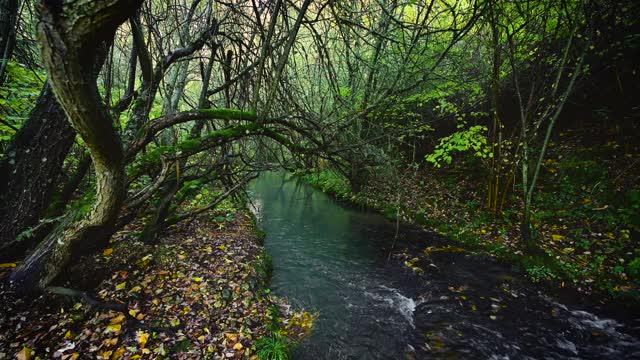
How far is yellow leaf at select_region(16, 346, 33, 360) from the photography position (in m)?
2.30

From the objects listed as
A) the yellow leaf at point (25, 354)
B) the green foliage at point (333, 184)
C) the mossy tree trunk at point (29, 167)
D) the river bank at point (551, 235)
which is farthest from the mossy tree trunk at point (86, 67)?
the green foliage at point (333, 184)

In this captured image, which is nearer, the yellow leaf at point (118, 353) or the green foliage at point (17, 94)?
the yellow leaf at point (118, 353)

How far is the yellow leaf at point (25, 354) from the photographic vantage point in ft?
7.55

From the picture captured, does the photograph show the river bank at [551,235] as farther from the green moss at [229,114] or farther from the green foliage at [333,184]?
the green foliage at [333,184]

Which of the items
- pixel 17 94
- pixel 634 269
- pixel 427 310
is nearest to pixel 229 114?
pixel 17 94

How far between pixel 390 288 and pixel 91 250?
501cm

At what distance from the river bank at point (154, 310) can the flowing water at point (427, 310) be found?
656 mm

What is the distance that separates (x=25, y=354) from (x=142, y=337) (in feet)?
2.91

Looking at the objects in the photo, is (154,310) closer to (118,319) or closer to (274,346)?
(118,319)

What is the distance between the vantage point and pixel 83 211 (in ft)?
8.98

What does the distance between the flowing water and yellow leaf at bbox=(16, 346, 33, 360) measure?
2.70m

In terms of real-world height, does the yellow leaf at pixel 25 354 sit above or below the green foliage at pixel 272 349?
above

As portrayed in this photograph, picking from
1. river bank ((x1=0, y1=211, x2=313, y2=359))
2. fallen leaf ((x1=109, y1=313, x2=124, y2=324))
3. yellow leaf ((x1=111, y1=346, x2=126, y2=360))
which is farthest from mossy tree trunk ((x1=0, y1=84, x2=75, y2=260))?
yellow leaf ((x1=111, y1=346, x2=126, y2=360))

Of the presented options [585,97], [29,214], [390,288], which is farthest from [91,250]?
[585,97]
